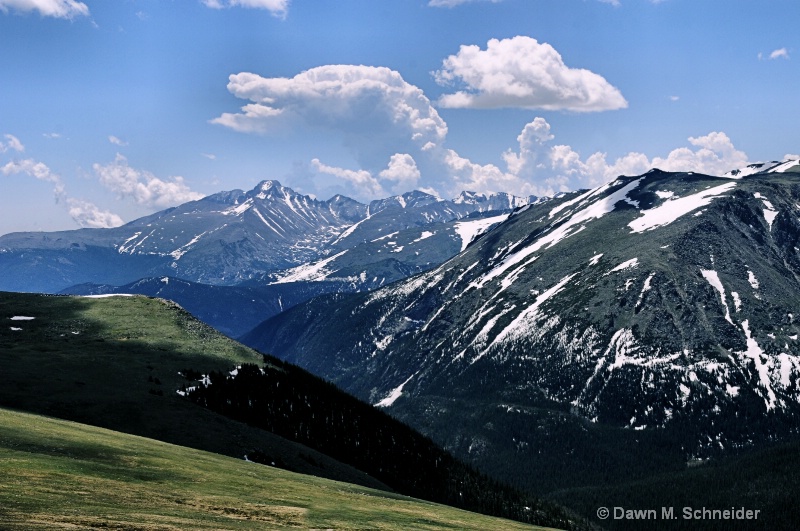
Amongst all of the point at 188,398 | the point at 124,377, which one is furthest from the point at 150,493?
the point at 124,377

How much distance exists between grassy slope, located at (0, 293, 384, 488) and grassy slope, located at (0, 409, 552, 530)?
90.5 ft

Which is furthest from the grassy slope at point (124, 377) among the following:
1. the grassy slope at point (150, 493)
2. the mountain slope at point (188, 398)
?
the grassy slope at point (150, 493)

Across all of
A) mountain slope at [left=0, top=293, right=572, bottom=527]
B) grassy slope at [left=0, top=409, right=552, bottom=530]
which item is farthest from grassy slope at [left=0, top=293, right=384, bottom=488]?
grassy slope at [left=0, top=409, right=552, bottom=530]

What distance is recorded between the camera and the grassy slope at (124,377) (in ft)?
358

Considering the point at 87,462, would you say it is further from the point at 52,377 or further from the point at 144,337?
the point at 144,337

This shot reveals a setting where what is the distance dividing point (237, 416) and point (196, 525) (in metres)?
105

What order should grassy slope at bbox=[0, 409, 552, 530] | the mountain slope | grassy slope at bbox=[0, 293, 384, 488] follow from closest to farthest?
1. grassy slope at bbox=[0, 409, 552, 530]
2. grassy slope at bbox=[0, 293, 384, 488]
3. the mountain slope

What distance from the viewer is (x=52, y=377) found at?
121 metres

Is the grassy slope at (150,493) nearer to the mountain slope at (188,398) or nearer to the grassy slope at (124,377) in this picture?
the grassy slope at (124,377)

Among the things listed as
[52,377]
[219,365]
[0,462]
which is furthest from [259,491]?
[219,365]

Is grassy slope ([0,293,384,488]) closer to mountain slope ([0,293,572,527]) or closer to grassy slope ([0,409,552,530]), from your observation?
mountain slope ([0,293,572,527])

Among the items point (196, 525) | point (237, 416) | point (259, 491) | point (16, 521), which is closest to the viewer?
point (16, 521)

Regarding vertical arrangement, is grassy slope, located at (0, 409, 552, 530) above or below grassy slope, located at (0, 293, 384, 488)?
below

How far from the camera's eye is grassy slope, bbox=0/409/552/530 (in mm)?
39406
